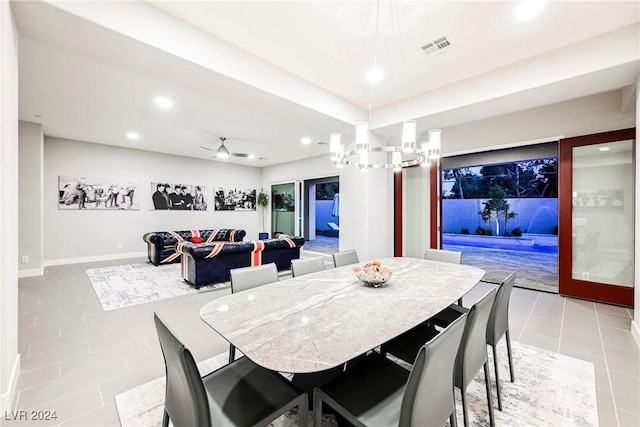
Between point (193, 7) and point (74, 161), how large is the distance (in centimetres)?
608

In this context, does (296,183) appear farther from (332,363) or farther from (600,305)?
(332,363)

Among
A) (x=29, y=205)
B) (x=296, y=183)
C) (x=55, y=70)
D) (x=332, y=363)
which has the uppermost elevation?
(x=55, y=70)

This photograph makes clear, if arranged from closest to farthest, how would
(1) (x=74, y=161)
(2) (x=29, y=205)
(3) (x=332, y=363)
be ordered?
(3) (x=332, y=363)
(2) (x=29, y=205)
(1) (x=74, y=161)

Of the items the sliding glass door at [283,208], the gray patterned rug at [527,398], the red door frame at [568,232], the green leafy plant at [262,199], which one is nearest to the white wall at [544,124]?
the red door frame at [568,232]

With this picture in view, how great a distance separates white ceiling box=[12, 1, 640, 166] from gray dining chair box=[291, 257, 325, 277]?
2068 mm

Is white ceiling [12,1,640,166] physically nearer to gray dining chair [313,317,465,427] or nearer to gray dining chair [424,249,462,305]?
gray dining chair [424,249,462,305]

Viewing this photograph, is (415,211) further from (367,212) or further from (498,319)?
(498,319)

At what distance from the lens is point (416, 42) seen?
9.16ft

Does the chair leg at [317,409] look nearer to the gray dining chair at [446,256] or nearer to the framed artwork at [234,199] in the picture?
the gray dining chair at [446,256]

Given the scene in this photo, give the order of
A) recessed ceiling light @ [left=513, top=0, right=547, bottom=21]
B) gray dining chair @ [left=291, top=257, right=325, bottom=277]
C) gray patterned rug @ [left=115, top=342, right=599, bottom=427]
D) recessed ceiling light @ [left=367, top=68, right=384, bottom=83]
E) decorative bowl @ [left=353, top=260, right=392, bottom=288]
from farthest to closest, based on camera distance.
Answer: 1. recessed ceiling light @ [left=367, top=68, right=384, bottom=83]
2. gray dining chair @ [left=291, top=257, right=325, bottom=277]
3. recessed ceiling light @ [left=513, top=0, right=547, bottom=21]
4. decorative bowl @ [left=353, top=260, right=392, bottom=288]
5. gray patterned rug @ [left=115, top=342, right=599, bottom=427]

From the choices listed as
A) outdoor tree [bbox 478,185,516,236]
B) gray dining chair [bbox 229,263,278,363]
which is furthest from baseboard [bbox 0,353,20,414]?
outdoor tree [bbox 478,185,516,236]

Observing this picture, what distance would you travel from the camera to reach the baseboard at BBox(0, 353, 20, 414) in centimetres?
169

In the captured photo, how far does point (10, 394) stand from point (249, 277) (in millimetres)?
1691

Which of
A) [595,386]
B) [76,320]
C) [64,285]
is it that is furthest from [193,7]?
[64,285]
